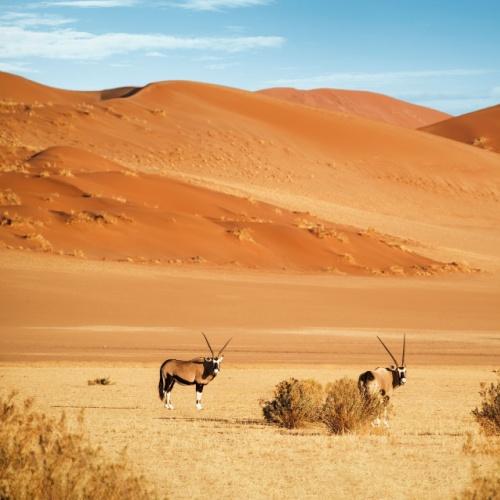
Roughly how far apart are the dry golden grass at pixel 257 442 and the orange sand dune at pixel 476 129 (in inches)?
3411

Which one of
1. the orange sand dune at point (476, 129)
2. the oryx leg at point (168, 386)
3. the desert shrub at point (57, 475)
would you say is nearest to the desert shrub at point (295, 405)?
the oryx leg at point (168, 386)

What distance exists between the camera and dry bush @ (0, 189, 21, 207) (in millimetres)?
43344

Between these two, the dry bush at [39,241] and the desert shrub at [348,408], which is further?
the dry bush at [39,241]

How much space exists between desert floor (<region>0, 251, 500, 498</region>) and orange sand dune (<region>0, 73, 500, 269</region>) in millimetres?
13721

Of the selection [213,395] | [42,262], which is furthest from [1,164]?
[213,395]

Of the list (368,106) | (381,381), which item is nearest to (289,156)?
(381,381)

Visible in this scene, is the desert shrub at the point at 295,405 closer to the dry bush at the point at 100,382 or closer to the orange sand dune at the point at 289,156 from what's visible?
the dry bush at the point at 100,382

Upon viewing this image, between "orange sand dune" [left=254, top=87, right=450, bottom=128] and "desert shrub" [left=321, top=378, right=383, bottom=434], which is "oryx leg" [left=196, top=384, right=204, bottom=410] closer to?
"desert shrub" [left=321, top=378, right=383, bottom=434]

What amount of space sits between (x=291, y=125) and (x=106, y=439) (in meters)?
71.2

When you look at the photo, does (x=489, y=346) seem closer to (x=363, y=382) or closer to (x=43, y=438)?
(x=363, y=382)

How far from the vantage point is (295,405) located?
1420 centimetres

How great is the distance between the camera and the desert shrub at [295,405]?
14156 millimetres

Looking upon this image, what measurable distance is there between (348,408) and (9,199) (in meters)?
32.5

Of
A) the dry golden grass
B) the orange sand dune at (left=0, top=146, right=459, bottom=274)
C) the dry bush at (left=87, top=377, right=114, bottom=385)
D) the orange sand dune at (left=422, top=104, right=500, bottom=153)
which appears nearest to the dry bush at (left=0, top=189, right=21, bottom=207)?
the orange sand dune at (left=0, top=146, right=459, bottom=274)
